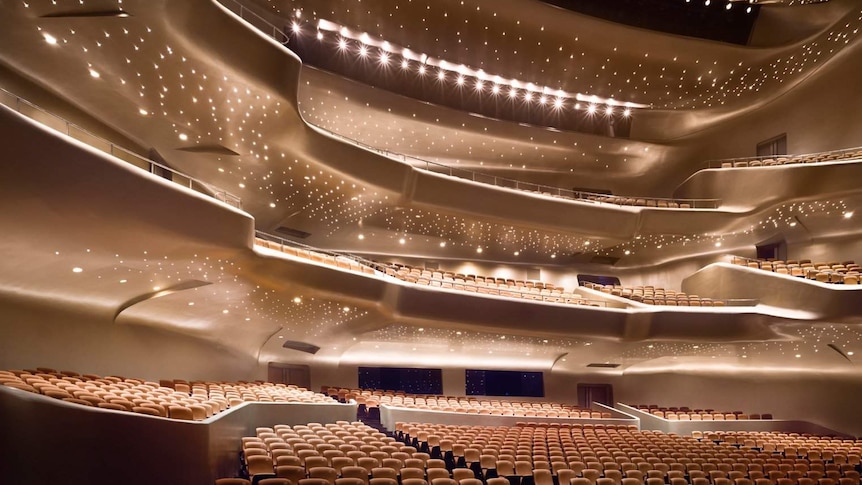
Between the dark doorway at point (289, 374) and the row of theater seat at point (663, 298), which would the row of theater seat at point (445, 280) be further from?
the dark doorway at point (289, 374)

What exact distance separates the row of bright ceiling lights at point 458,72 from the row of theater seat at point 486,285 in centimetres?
587

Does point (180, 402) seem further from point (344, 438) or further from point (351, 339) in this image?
point (351, 339)

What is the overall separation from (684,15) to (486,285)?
1028 centimetres

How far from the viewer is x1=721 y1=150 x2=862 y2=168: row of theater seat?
17094 mm

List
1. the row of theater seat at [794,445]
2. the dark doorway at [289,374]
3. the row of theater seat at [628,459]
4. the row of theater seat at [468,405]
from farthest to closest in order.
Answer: the dark doorway at [289,374] → the row of theater seat at [468,405] → the row of theater seat at [794,445] → the row of theater seat at [628,459]

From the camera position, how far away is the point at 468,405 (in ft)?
48.4

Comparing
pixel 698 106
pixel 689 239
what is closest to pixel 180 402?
pixel 689 239

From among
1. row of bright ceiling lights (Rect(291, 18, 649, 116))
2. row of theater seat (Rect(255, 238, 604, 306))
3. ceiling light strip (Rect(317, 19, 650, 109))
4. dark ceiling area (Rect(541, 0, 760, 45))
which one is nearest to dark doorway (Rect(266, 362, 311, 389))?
row of theater seat (Rect(255, 238, 604, 306))

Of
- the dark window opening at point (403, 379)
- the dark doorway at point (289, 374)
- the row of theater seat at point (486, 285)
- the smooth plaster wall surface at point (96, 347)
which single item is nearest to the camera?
the smooth plaster wall surface at point (96, 347)

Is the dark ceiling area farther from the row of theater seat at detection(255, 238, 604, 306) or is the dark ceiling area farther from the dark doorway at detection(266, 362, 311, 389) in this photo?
the dark doorway at detection(266, 362, 311, 389)

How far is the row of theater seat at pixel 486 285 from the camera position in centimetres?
1455

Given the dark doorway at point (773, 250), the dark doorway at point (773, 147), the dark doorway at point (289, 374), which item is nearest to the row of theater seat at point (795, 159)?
the dark doorway at point (773, 147)

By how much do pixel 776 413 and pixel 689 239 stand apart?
18.0ft

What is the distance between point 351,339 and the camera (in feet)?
48.1
